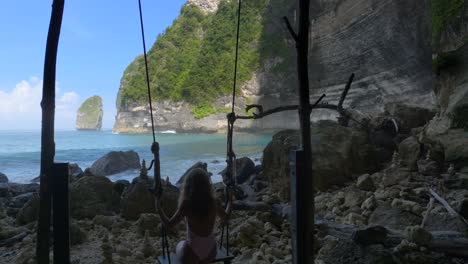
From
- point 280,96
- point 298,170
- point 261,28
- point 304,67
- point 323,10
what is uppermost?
point 261,28

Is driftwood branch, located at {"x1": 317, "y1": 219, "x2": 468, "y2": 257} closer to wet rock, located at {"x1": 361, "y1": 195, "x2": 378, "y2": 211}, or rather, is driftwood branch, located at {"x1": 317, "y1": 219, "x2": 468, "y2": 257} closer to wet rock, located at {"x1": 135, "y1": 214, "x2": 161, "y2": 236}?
wet rock, located at {"x1": 361, "y1": 195, "x2": 378, "y2": 211}

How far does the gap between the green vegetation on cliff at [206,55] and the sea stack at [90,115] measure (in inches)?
2741

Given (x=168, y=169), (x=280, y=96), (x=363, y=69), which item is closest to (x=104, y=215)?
(x=168, y=169)

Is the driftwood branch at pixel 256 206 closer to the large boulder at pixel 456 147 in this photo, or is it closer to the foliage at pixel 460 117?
the large boulder at pixel 456 147

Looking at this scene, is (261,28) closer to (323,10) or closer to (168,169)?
(323,10)

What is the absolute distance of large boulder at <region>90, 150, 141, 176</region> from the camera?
656 inches

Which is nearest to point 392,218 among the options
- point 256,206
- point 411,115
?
point 256,206

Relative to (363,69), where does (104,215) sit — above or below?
below

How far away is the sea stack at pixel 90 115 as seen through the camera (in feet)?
436

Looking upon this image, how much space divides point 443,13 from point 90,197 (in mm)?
11576

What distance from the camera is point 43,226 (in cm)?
298

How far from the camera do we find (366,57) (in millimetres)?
28844

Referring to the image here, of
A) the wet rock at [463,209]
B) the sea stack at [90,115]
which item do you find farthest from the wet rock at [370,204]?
the sea stack at [90,115]

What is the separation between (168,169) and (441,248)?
1588 cm
